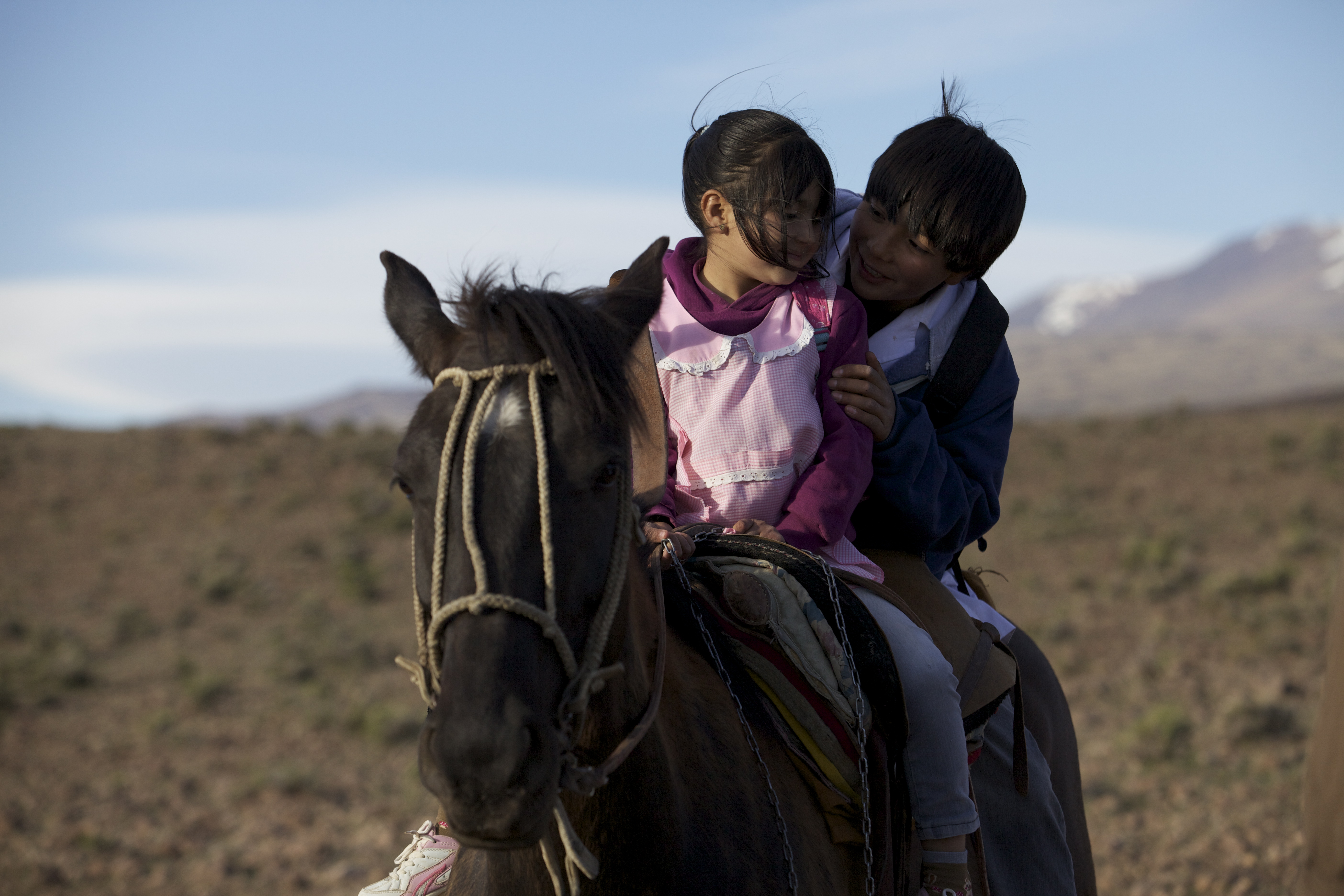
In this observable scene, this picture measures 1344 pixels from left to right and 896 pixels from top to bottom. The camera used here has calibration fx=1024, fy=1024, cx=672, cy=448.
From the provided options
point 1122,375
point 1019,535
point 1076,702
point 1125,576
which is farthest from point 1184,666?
point 1122,375

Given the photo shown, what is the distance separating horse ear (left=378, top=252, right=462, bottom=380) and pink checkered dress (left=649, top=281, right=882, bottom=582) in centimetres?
90

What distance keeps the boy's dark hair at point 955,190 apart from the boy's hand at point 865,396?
616mm

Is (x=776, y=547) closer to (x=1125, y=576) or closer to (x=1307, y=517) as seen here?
(x=1125, y=576)

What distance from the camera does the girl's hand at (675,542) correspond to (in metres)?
2.93

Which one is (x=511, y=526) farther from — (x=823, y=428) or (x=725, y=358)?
(x=823, y=428)

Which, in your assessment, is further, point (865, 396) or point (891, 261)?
point (891, 261)

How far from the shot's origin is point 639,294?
8.00 feet

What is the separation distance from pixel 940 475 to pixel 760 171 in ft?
3.88

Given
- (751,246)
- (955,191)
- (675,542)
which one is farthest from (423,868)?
(955,191)

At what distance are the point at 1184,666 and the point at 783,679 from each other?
13.6m

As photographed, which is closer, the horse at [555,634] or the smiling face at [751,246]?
the horse at [555,634]

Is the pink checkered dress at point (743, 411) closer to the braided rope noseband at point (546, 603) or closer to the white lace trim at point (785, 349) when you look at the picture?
the white lace trim at point (785, 349)

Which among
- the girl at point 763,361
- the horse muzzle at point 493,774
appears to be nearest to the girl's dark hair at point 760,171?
the girl at point 763,361

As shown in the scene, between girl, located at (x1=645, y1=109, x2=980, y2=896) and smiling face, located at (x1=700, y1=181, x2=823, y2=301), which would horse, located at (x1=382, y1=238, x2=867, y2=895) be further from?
smiling face, located at (x1=700, y1=181, x2=823, y2=301)
